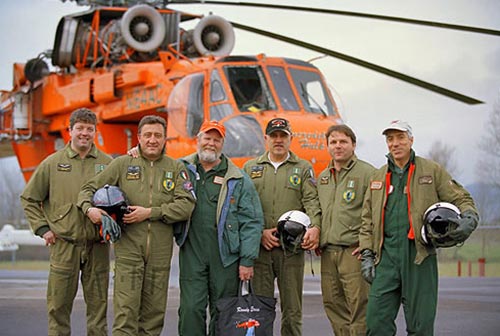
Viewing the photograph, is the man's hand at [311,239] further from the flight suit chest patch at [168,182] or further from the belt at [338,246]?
the flight suit chest patch at [168,182]

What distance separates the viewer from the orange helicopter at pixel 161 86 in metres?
10.9

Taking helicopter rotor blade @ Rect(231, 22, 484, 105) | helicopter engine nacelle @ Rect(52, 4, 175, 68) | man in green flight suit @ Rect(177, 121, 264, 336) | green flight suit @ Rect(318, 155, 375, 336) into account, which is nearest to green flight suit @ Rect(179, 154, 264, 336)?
man in green flight suit @ Rect(177, 121, 264, 336)

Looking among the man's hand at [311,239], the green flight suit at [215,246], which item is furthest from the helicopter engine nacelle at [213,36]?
the man's hand at [311,239]

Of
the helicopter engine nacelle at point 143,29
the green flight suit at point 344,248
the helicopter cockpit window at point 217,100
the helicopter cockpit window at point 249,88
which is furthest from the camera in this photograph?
the helicopter engine nacelle at point 143,29

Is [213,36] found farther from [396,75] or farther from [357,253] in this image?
[357,253]

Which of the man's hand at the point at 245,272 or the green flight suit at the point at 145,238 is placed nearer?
the green flight suit at the point at 145,238

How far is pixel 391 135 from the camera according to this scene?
5.40 m

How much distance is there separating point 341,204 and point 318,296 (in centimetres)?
443

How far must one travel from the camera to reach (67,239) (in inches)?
229

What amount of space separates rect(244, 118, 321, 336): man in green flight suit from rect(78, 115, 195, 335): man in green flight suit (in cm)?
77

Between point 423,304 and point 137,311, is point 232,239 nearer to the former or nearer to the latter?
point 137,311

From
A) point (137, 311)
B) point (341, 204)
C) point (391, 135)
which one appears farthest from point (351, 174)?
point (137, 311)

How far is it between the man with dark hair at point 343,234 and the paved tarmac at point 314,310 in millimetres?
1421

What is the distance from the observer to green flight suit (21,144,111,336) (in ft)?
19.1
